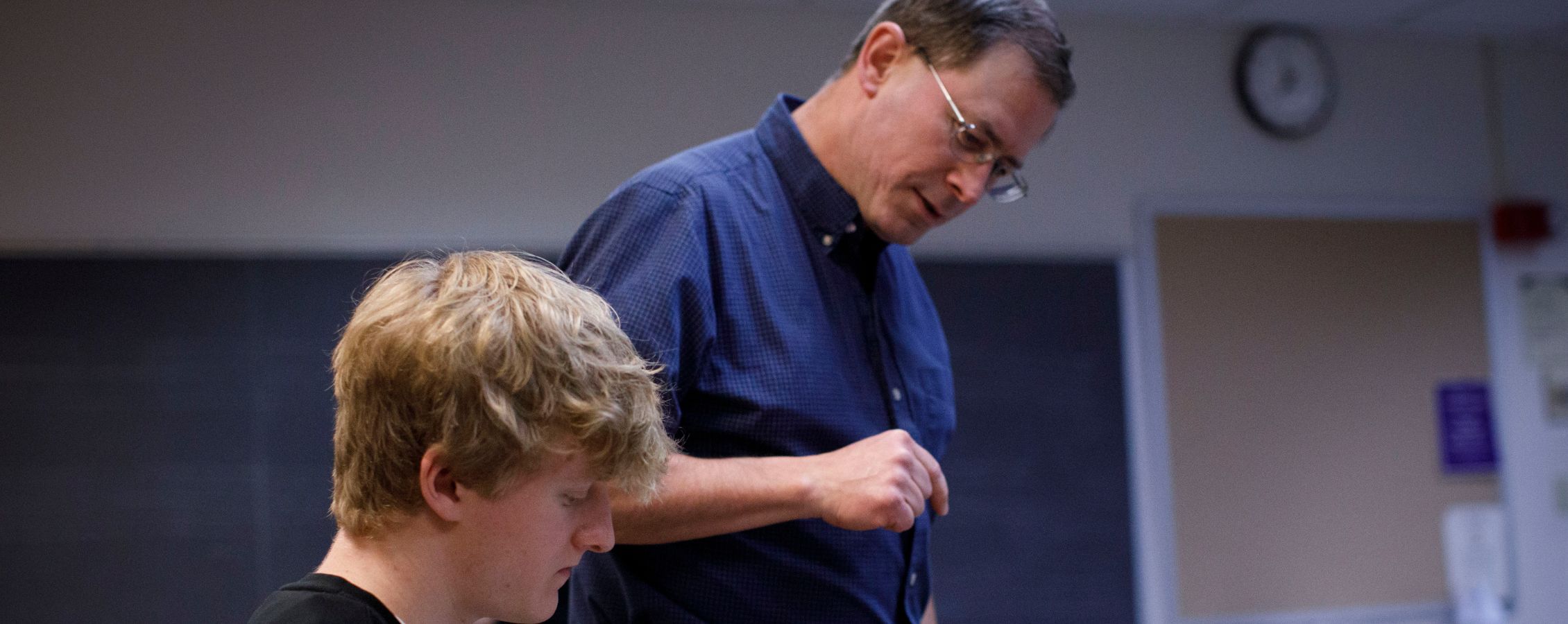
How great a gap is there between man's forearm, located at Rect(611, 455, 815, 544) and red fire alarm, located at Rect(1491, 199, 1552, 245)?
10.8 feet

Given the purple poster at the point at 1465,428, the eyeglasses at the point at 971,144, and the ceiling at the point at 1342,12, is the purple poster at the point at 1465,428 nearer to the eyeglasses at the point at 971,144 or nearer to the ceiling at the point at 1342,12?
the ceiling at the point at 1342,12

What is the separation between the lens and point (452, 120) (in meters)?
2.82

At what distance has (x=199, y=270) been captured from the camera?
267cm

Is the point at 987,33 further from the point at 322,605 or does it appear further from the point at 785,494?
the point at 322,605

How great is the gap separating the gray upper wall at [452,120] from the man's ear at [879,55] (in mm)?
1764

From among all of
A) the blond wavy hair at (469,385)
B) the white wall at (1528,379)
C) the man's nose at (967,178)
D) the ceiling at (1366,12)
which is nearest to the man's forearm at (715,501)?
the blond wavy hair at (469,385)

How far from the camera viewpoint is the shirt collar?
1.13m

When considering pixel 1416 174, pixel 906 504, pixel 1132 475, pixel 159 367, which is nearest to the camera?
pixel 906 504

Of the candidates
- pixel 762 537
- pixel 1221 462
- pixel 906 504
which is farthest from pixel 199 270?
pixel 1221 462

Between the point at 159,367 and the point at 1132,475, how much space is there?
246cm

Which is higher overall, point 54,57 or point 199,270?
point 54,57

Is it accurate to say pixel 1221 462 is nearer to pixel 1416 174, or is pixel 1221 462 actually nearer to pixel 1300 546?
pixel 1300 546

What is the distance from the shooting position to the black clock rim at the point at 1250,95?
3232mm

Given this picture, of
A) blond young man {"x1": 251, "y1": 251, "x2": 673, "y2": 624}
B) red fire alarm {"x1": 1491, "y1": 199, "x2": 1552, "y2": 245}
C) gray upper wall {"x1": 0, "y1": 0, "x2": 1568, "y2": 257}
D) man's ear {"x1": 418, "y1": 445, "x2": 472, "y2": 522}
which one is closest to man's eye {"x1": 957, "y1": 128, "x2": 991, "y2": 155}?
blond young man {"x1": 251, "y1": 251, "x2": 673, "y2": 624}
